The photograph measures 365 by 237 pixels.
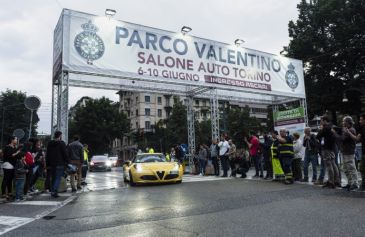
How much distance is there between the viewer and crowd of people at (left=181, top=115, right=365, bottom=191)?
865 centimetres

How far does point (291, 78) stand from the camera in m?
→ 22.6

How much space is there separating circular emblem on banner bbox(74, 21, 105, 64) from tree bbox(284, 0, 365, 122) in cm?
2265

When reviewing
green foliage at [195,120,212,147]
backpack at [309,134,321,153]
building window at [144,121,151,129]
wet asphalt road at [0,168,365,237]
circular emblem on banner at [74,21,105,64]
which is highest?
building window at [144,121,151,129]

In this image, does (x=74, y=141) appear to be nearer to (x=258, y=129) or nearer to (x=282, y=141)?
(x=282, y=141)

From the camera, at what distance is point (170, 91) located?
63.2ft

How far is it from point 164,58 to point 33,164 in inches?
346

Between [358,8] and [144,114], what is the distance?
180 feet

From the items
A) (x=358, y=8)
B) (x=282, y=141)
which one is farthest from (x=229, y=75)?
(x=358, y=8)

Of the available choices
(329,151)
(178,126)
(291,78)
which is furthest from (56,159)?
(178,126)

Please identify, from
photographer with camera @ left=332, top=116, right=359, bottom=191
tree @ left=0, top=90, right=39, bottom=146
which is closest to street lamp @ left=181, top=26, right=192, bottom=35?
photographer with camera @ left=332, top=116, right=359, bottom=191

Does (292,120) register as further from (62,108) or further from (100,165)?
(100,165)

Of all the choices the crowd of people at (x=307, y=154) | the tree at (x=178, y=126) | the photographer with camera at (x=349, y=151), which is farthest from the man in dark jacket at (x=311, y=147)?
the tree at (x=178, y=126)

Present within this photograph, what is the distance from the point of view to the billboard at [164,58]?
599 inches

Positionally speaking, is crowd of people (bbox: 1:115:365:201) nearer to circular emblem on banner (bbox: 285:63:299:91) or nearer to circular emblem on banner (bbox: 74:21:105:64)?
circular emblem on banner (bbox: 74:21:105:64)
